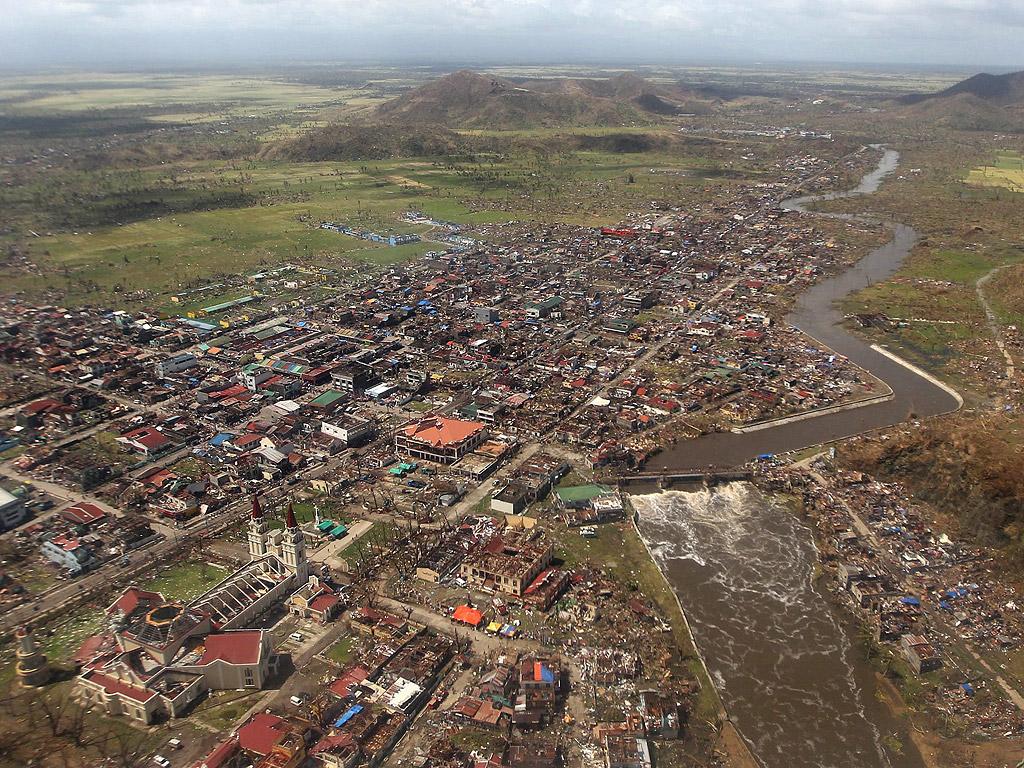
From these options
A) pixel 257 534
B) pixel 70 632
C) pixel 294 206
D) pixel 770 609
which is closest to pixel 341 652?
pixel 257 534

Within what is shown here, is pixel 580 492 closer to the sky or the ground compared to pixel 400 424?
closer to the sky

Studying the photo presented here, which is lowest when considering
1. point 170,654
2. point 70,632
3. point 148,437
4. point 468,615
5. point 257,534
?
point 70,632

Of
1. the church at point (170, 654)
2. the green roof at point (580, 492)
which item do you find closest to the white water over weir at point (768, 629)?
the green roof at point (580, 492)

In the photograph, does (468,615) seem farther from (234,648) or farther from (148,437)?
(148,437)

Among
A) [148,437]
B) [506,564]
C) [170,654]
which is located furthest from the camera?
[148,437]

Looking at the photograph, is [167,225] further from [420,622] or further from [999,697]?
[999,697]

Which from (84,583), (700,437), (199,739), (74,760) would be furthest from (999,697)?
(84,583)
